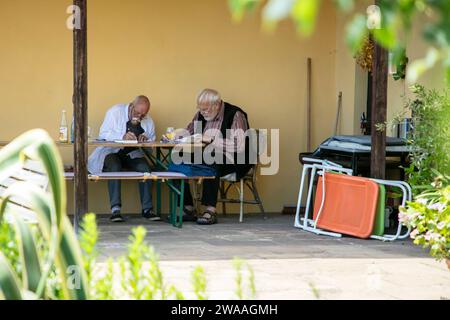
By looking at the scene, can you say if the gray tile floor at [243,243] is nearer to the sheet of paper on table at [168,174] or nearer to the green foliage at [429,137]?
the sheet of paper on table at [168,174]

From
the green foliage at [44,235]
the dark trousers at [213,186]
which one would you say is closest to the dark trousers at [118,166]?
the dark trousers at [213,186]

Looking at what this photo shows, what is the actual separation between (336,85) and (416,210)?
175 inches

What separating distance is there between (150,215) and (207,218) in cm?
61

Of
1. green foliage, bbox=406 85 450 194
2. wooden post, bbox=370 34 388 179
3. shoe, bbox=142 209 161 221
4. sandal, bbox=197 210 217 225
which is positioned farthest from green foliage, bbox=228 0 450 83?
shoe, bbox=142 209 161 221

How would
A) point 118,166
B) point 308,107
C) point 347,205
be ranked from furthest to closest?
point 308,107
point 118,166
point 347,205

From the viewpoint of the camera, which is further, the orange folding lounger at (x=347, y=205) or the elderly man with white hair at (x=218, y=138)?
the elderly man with white hair at (x=218, y=138)

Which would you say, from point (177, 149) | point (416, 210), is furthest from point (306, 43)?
point (416, 210)

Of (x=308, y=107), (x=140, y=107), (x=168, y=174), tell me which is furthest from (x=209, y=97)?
(x=308, y=107)

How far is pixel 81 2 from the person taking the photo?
684 centimetres

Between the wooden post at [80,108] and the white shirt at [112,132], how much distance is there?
1365mm

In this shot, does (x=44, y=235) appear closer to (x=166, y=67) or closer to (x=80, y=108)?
(x=80, y=108)

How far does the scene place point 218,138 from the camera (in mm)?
8523

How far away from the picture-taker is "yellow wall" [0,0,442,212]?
8773mm

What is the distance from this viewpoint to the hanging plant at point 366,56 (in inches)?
354
